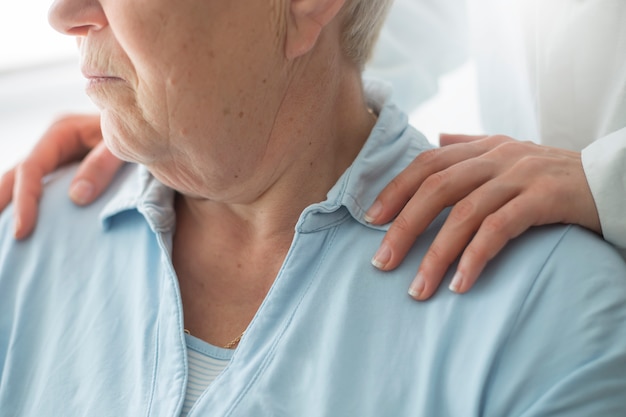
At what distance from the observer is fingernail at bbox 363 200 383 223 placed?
1.21 m

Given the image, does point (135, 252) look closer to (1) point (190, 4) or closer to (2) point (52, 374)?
(2) point (52, 374)

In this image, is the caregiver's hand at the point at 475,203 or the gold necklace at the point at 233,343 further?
the gold necklace at the point at 233,343

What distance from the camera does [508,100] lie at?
155 centimetres

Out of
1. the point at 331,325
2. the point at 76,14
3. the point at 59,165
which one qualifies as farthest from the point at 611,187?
the point at 59,165

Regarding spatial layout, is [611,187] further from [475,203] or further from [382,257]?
[382,257]

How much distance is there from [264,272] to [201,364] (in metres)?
0.17

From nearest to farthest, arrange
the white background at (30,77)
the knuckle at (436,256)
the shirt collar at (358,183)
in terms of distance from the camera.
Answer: the knuckle at (436,256)
the shirt collar at (358,183)
the white background at (30,77)

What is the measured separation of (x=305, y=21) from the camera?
1.18 meters

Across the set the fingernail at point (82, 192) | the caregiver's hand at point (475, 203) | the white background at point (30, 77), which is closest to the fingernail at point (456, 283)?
the caregiver's hand at point (475, 203)

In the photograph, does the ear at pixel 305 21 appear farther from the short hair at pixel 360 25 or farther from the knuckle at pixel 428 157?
the knuckle at pixel 428 157

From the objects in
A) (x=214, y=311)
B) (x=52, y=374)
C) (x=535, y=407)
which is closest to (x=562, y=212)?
(x=535, y=407)

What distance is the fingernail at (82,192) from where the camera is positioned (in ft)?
4.77

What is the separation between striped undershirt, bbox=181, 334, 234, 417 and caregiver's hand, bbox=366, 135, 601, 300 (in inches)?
10.5

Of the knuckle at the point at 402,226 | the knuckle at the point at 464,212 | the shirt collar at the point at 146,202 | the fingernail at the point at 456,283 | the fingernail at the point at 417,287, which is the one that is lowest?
the shirt collar at the point at 146,202
